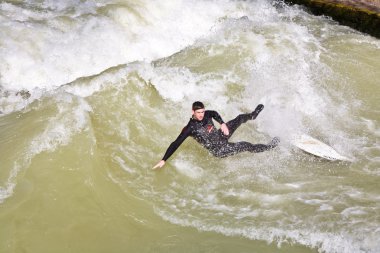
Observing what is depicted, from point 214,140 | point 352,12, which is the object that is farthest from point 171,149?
point 352,12

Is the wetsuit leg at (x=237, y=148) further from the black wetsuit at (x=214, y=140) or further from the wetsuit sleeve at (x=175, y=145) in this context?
the wetsuit sleeve at (x=175, y=145)

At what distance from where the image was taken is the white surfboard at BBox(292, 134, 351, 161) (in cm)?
665

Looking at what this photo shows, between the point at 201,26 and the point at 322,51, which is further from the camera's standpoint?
the point at 201,26

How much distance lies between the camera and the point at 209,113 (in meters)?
6.80

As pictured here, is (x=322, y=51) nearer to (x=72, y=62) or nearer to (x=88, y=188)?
(x=72, y=62)

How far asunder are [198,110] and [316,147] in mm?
→ 1980

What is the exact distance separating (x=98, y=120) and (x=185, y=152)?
1476 millimetres

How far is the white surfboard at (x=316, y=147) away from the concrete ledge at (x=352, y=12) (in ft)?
15.9

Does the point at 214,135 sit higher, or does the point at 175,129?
the point at 214,135

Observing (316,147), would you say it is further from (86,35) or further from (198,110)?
(86,35)

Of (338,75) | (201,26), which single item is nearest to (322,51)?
(338,75)

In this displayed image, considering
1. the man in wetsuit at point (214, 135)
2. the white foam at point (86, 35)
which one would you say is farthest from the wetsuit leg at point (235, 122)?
the white foam at point (86, 35)

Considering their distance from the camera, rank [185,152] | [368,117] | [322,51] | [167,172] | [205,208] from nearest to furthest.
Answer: [205,208] < [167,172] < [185,152] < [368,117] < [322,51]

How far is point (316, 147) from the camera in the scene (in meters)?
6.86
